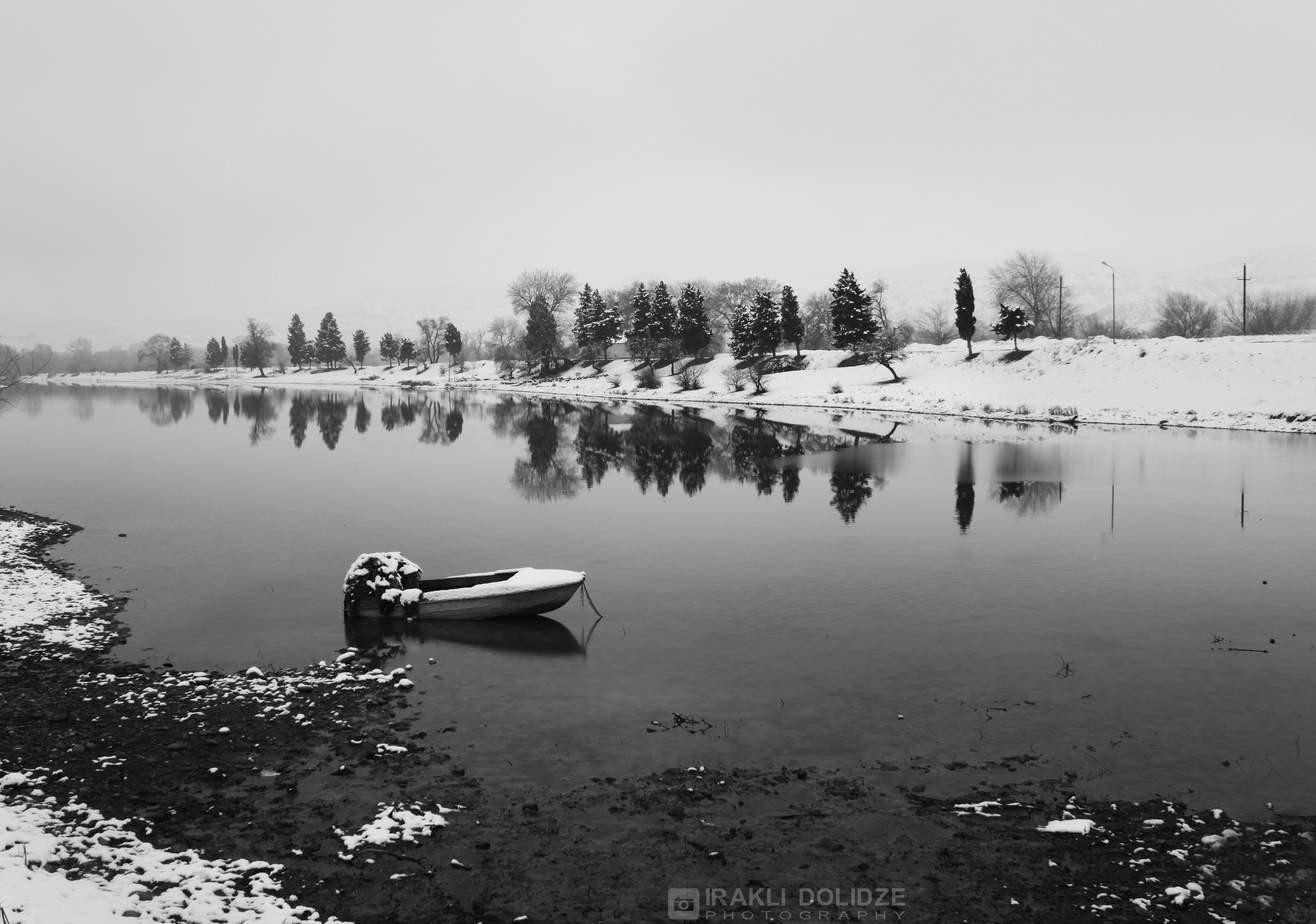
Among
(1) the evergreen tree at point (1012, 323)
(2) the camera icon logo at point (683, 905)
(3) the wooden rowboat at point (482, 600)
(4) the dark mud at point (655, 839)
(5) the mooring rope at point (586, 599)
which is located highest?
(1) the evergreen tree at point (1012, 323)

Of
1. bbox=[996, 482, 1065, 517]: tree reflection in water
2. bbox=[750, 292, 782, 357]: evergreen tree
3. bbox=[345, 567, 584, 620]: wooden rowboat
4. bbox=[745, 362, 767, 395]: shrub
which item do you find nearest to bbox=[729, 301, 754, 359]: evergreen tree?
bbox=[750, 292, 782, 357]: evergreen tree

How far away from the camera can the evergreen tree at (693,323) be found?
4279 inches

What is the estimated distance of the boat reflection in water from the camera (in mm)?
14938

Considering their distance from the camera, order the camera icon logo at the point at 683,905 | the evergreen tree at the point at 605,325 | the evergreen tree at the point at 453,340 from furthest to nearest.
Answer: the evergreen tree at the point at 453,340
the evergreen tree at the point at 605,325
the camera icon logo at the point at 683,905

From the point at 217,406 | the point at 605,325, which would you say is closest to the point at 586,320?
the point at 605,325

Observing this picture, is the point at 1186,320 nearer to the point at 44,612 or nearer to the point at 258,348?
the point at 44,612

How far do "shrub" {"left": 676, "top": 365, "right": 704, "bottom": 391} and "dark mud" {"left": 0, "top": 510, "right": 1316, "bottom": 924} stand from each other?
83413 millimetres

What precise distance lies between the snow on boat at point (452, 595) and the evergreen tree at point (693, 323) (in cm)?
9433

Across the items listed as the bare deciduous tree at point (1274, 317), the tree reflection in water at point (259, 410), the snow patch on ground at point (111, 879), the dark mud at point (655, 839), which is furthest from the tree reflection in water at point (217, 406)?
the bare deciduous tree at point (1274, 317)

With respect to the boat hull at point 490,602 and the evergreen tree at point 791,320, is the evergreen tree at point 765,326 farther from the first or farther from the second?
the boat hull at point 490,602

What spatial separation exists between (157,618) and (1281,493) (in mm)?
31452

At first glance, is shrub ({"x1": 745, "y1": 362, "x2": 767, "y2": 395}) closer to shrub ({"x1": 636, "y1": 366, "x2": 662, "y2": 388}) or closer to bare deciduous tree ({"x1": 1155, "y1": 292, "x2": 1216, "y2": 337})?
shrub ({"x1": 636, "y1": 366, "x2": 662, "y2": 388})

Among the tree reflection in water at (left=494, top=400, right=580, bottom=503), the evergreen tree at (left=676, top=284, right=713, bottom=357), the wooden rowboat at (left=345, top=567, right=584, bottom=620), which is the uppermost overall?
the evergreen tree at (left=676, top=284, right=713, bottom=357)

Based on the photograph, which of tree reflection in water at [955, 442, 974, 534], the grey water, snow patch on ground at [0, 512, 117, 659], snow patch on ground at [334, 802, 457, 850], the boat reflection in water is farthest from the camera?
tree reflection in water at [955, 442, 974, 534]
